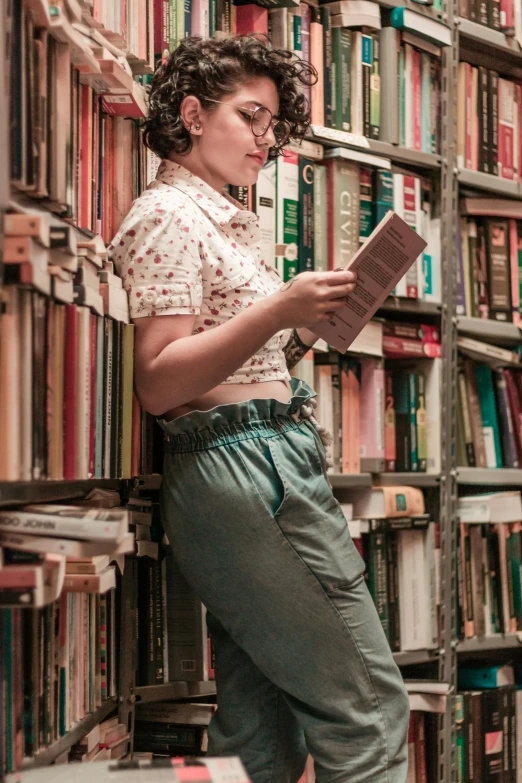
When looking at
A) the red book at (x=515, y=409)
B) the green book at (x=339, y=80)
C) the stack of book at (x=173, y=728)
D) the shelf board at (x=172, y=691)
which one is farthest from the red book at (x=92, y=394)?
the red book at (x=515, y=409)

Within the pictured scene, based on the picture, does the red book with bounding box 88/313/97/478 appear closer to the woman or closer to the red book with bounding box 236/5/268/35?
the woman

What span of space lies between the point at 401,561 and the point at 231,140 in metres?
1.05

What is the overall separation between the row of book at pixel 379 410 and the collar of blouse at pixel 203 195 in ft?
1.71

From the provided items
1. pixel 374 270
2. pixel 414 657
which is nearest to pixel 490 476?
pixel 414 657

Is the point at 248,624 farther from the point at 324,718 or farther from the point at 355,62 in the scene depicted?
the point at 355,62

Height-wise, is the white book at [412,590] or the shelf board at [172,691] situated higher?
the white book at [412,590]

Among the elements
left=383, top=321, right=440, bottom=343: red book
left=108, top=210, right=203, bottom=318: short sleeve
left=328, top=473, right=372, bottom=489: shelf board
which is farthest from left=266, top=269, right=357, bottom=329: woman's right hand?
left=383, top=321, right=440, bottom=343: red book

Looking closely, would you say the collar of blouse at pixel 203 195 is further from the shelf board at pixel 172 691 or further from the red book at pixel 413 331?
the shelf board at pixel 172 691

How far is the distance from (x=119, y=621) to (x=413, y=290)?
3.24ft

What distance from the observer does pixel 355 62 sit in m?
1.92

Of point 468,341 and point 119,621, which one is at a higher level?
point 468,341

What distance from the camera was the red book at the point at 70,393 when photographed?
0.98 metres

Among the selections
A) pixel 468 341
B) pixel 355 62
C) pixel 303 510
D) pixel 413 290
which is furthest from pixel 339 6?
pixel 303 510

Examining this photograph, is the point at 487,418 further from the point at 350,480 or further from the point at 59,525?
the point at 59,525
